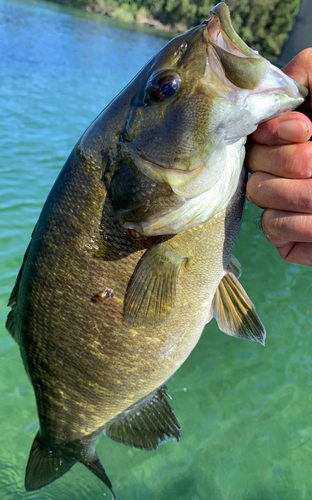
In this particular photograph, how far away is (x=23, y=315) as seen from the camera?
5.77 ft

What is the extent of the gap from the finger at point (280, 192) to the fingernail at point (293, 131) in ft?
0.51

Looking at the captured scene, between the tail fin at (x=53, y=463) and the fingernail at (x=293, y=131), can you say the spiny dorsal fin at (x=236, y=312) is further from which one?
the tail fin at (x=53, y=463)

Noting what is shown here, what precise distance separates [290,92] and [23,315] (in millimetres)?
1447

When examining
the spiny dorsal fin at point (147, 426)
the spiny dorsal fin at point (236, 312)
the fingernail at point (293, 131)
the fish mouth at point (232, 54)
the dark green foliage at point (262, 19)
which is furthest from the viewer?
the dark green foliage at point (262, 19)

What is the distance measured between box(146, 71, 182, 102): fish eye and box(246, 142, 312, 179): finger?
39 cm

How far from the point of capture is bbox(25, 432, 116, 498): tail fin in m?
1.87

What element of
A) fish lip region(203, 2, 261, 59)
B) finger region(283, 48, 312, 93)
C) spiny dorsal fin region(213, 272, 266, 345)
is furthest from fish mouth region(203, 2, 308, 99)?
spiny dorsal fin region(213, 272, 266, 345)

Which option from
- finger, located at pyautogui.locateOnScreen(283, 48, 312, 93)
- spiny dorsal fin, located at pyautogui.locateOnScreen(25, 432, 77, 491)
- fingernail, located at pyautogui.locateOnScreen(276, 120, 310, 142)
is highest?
finger, located at pyautogui.locateOnScreen(283, 48, 312, 93)

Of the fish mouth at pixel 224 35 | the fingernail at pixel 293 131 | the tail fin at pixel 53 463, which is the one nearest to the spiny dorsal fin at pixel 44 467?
the tail fin at pixel 53 463

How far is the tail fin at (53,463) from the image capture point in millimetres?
1873

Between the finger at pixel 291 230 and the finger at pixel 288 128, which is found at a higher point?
the finger at pixel 288 128

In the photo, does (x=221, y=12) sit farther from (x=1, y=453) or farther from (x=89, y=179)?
(x=1, y=453)

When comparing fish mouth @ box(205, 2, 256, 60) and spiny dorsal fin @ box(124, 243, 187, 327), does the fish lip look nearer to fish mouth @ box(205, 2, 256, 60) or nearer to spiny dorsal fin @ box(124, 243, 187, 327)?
fish mouth @ box(205, 2, 256, 60)

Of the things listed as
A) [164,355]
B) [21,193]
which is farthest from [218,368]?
[21,193]
